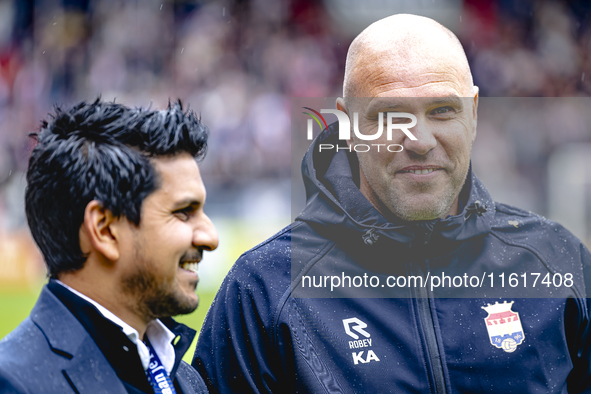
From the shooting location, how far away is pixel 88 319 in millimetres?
1492

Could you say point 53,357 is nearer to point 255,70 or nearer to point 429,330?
point 429,330

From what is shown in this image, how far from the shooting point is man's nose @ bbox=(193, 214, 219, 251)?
1.64m

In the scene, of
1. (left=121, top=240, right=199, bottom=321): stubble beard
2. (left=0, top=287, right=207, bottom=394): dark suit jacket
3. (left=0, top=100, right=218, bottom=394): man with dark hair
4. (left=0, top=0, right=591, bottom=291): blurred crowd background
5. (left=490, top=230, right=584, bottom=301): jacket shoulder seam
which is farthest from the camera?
(left=0, top=0, right=591, bottom=291): blurred crowd background

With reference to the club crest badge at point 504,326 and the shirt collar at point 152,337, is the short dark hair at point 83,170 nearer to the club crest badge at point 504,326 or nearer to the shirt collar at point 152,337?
the shirt collar at point 152,337

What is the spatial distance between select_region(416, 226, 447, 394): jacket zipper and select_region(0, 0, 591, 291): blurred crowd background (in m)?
7.46

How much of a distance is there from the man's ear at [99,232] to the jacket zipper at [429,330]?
87 centimetres

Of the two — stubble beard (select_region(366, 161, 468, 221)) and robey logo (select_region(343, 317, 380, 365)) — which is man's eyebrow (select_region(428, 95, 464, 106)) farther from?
robey logo (select_region(343, 317, 380, 365))

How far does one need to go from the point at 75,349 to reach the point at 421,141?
1097mm

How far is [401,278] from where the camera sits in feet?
6.36

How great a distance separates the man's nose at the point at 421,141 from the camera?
6.31 feet

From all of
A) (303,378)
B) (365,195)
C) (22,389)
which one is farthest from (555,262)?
(22,389)

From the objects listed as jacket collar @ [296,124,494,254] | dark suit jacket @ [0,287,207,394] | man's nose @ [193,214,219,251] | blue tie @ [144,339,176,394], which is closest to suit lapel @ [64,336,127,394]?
dark suit jacket @ [0,287,207,394]

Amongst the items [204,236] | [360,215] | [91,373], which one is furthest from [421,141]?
[91,373]

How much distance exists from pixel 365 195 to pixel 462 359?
1.87 feet
